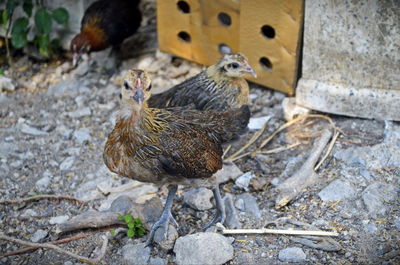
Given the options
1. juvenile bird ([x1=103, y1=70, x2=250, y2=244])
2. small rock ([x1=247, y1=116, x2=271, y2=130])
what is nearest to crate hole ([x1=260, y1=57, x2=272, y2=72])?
small rock ([x1=247, y1=116, x2=271, y2=130])

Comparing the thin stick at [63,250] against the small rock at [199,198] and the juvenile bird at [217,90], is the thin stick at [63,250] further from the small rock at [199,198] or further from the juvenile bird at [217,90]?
the juvenile bird at [217,90]

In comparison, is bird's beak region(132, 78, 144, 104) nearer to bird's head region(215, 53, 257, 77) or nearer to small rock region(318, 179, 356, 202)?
bird's head region(215, 53, 257, 77)

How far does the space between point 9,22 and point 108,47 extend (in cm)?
117

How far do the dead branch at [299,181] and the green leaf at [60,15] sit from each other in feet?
10.5

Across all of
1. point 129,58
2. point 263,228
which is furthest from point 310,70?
point 129,58

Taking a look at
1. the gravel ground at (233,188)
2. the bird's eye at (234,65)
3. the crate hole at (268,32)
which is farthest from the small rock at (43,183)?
the crate hole at (268,32)

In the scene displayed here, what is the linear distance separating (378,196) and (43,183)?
2847mm

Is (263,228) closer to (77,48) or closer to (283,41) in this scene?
(283,41)

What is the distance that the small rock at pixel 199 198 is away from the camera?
4.49 metres

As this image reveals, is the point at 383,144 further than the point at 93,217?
Yes

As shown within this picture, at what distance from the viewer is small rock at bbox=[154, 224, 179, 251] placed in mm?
Answer: 4020

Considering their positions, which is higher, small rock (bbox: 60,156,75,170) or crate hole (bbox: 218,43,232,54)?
crate hole (bbox: 218,43,232,54)

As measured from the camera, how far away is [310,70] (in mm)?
5277

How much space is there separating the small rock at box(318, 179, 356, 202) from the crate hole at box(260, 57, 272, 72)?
169cm
